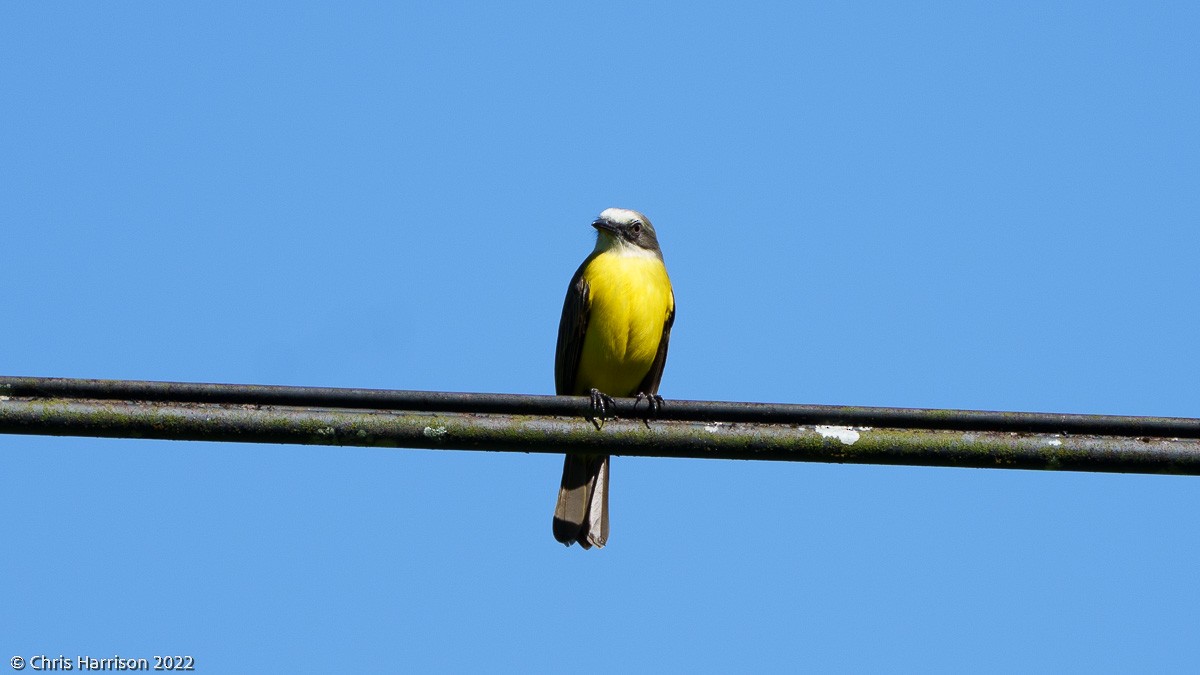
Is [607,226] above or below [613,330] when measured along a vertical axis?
above

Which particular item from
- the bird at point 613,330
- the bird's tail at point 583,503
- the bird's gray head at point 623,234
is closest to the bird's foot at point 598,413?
the bird's tail at point 583,503

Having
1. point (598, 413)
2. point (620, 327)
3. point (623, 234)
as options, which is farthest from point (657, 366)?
point (598, 413)

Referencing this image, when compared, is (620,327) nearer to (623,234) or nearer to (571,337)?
(571,337)

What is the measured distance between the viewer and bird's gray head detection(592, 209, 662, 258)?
952 centimetres

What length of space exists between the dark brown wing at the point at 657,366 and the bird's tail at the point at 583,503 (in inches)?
35.2

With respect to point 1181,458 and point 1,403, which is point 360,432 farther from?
point 1181,458

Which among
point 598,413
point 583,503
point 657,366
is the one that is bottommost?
point 598,413

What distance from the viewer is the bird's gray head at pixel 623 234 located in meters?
9.52

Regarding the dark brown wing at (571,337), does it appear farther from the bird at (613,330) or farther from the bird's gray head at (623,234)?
the bird's gray head at (623,234)

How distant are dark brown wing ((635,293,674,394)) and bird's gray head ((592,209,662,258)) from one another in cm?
49

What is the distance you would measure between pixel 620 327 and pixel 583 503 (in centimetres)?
115

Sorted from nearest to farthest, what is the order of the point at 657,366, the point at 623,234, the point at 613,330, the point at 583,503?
the point at 583,503, the point at 613,330, the point at 657,366, the point at 623,234

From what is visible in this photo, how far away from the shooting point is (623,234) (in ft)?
31.3

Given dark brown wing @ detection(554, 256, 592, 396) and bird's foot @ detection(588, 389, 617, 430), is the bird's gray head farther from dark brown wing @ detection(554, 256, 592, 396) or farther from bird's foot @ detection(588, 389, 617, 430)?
bird's foot @ detection(588, 389, 617, 430)
